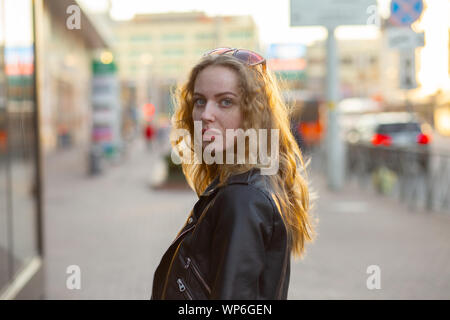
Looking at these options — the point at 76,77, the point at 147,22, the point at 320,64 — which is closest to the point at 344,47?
the point at 320,64

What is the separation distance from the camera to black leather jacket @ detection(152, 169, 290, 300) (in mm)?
1465

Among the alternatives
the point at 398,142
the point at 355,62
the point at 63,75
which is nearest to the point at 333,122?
the point at 398,142

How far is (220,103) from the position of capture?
1.64m

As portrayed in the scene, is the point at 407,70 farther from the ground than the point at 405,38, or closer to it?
closer to it

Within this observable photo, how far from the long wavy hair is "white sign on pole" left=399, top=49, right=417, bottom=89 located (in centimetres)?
992

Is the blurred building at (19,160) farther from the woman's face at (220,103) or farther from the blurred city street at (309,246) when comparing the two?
the woman's face at (220,103)

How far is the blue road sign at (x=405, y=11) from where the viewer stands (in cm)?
1036

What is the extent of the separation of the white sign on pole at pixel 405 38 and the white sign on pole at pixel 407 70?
1.48 ft

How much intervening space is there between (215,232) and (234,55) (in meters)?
0.51

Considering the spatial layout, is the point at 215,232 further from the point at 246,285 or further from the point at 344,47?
the point at 344,47

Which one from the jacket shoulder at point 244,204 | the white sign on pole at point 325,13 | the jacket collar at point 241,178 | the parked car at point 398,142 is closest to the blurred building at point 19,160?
the jacket collar at point 241,178

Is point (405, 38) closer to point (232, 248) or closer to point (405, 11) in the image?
point (405, 11)

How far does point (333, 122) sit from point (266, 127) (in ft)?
40.2

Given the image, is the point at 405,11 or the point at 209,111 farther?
the point at 405,11
